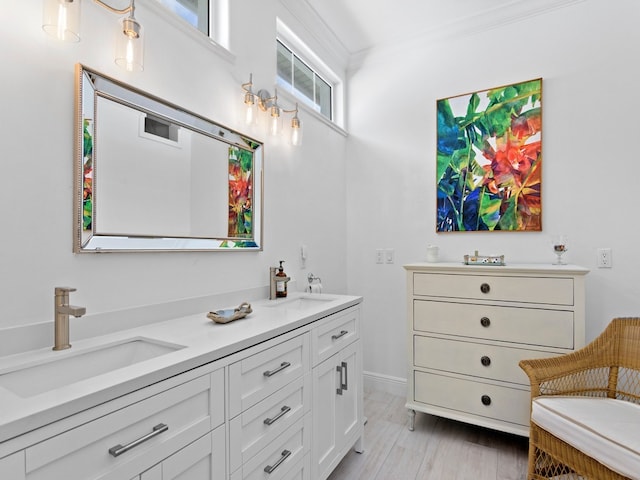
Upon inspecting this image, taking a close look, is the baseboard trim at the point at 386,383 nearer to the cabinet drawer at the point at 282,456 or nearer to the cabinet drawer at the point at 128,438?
the cabinet drawer at the point at 282,456

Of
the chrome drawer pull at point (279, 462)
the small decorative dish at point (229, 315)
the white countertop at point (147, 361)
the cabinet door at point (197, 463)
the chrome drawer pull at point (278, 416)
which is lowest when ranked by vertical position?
the chrome drawer pull at point (279, 462)

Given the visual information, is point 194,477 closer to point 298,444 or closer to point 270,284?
point 298,444

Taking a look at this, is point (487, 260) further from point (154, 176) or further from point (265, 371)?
point (154, 176)

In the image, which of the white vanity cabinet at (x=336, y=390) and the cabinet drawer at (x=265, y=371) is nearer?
the cabinet drawer at (x=265, y=371)

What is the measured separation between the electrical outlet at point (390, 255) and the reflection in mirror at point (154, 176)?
50.8 inches

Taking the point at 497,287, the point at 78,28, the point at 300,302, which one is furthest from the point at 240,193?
the point at 497,287

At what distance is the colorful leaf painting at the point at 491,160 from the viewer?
7.68 feet

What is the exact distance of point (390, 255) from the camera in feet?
9.34

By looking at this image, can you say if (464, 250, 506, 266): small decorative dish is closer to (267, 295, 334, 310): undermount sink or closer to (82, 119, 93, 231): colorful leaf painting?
(267, 295, 334, 310): undermount sink

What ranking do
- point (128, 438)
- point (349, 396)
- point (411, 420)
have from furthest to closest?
point (411, 420)
point (349, 396)
point (128, 438)

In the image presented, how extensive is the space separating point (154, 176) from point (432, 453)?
6.89ft

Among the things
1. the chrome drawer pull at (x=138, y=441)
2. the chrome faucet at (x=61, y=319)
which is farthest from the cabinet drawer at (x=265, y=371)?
the chrome faucet at (x=61, y=319)

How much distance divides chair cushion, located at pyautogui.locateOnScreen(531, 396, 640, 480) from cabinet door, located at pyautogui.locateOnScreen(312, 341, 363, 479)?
0.86m

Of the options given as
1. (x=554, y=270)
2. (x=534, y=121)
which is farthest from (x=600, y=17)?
(x=554, y=270)
